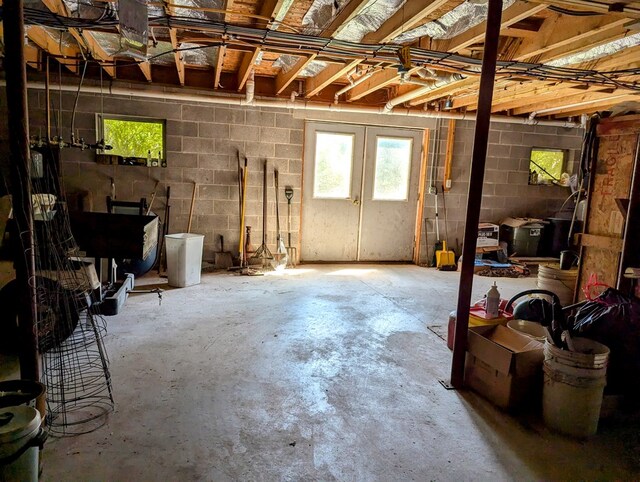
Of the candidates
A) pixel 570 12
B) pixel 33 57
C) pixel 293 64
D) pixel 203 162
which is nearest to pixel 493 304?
pixel 570 12

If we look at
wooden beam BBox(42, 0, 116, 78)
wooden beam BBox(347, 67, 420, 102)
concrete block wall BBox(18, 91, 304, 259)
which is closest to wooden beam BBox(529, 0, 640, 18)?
wooden beam BBox(347, 67, 420, 102)

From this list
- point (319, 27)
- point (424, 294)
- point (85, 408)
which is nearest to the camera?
point (85, 408)

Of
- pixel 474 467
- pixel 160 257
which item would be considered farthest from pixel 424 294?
→ pixel 160 257

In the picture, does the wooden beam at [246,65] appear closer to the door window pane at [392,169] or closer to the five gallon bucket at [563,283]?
the door window pane at [392,169]

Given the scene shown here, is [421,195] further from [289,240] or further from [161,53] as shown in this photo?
[161,53]

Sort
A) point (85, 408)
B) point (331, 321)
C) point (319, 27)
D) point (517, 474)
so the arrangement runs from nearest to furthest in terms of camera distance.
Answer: point (517, 474)
point (85, 408)
point (319, 27)
point (331, 321)

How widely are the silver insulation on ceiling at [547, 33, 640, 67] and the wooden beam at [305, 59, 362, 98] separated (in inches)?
72.7

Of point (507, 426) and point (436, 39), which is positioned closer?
point (507, 426)

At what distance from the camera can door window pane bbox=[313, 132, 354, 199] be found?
570cm

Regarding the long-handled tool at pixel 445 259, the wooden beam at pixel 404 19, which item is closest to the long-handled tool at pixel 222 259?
the long-handled tool at pixel 445 259

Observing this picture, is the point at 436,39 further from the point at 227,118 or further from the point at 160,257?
the point at 160,257

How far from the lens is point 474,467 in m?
1.83

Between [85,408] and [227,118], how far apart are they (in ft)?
13.0

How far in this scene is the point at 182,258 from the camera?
4.46 meters
